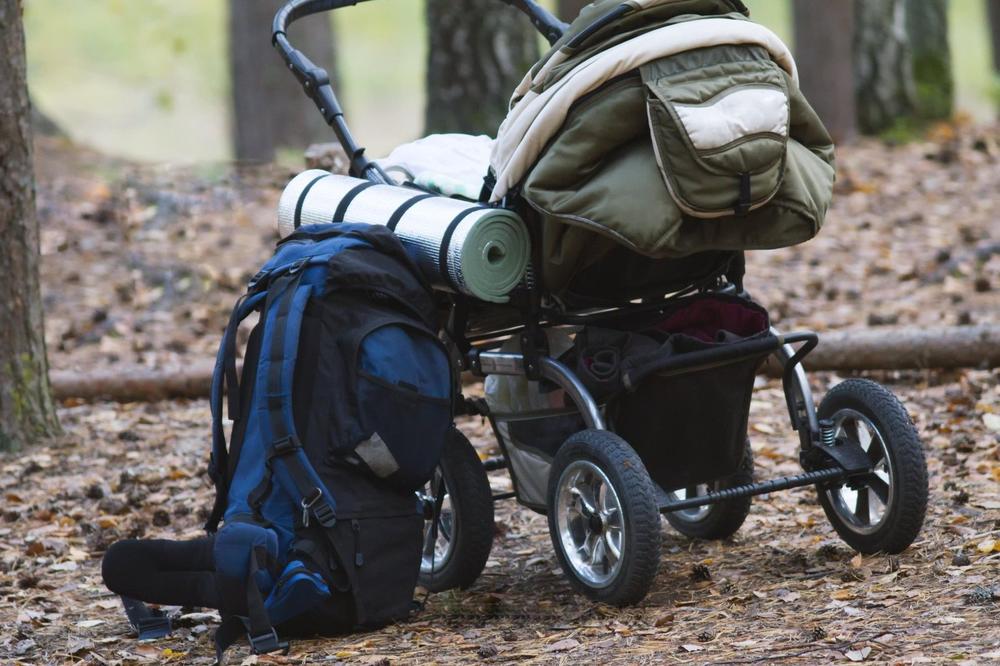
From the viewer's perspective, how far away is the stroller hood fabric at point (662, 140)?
11.7 ft

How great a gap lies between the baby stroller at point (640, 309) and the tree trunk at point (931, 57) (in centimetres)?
851

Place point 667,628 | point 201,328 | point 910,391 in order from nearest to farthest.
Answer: point 667,628 < point 910,391 < point 201,328

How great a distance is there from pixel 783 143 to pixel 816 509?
181 cm

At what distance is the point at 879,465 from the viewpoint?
4098 millimetres

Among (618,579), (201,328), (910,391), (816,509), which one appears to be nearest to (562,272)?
(618,579)

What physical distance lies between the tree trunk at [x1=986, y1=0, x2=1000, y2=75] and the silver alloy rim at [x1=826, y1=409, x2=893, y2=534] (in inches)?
477

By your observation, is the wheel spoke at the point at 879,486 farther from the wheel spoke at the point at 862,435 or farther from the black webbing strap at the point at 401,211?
the black webbing strap at the point at 401,211

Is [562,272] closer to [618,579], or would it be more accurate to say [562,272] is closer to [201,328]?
[618,579]

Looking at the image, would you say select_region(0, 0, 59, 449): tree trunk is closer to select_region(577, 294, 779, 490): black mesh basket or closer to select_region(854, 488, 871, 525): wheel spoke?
select_region(577, 294, 779, 490): black mesh basket

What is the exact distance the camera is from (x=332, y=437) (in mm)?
3762

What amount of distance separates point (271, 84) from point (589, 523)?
10322 mm

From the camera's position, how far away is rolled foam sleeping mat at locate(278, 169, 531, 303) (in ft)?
12.6

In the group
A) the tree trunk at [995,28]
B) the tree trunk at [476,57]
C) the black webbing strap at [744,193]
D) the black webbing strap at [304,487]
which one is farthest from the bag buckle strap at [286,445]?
the tree trunk at [995,28]

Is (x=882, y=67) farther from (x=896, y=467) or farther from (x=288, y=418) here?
(x=288, y=418)
